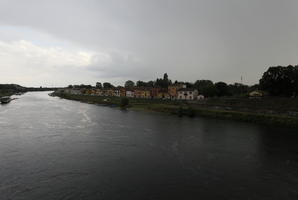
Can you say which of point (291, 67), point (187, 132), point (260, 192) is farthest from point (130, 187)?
point (291, 67)

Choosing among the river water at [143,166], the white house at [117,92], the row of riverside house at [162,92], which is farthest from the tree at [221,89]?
the white house at [117,92]

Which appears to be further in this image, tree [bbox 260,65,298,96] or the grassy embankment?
tree [bbox 260,65,298,96]

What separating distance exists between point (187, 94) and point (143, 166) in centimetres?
5551

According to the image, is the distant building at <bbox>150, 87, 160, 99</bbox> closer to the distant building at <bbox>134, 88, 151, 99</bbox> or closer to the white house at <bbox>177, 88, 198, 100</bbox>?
the distant building at <bbox>134, 88, 151, 99</bbox>

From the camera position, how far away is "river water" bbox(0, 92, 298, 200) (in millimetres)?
10703

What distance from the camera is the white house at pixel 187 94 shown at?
219 feet

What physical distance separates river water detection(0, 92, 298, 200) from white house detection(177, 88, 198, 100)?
44.2 meters

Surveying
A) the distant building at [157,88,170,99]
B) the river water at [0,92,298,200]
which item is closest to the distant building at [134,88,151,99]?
the distant building at [157,88,170,99]

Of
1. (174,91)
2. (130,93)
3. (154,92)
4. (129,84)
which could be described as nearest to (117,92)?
(130,93)

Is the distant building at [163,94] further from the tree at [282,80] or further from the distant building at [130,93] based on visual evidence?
the tree at [282,80]

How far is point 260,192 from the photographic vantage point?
10852 millimetres

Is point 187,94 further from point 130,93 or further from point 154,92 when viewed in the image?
point 130,93

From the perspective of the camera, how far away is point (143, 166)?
46.7 feet

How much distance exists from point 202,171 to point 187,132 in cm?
1223
